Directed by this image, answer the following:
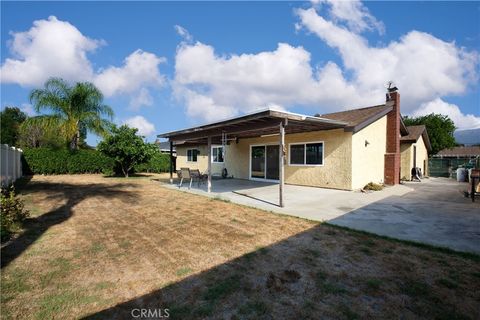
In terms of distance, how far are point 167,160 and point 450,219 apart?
23.7 metres

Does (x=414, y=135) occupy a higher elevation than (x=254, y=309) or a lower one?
higher

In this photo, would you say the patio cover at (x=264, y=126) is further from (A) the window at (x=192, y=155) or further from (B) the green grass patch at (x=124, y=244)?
(A) the window at (x=192, y=155)

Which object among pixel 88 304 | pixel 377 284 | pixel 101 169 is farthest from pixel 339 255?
pixel 101 169

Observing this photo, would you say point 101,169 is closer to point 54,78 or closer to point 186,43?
point 54,78

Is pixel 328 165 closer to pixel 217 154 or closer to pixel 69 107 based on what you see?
pixel 217 154

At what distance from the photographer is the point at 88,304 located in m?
2.70

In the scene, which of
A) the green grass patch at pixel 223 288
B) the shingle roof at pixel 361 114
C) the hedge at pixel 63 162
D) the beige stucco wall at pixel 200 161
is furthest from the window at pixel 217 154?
the green grass patch at pixel 223 288

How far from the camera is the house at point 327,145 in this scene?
10945 mm

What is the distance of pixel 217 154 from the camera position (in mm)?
19766

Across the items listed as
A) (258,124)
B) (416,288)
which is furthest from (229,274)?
(258,124)

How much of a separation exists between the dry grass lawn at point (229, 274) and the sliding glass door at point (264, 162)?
911 centimetres

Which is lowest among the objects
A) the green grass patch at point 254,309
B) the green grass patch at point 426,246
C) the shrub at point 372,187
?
Answer: the green grass patch at point 254,309

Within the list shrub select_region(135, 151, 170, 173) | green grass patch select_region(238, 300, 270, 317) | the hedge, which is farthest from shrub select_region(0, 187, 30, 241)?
shrub select_region(135, 151, 170, 173)

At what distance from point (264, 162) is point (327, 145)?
443 cm
